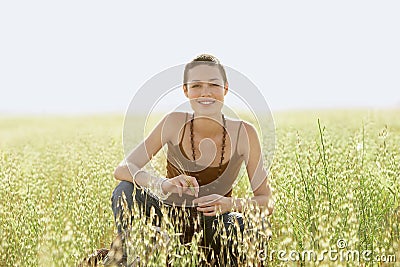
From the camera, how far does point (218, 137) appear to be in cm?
330

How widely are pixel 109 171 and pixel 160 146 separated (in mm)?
956

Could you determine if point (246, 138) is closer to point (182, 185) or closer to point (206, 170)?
point (206, 170)

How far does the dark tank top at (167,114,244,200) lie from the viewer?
3.19 metres

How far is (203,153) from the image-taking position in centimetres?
327

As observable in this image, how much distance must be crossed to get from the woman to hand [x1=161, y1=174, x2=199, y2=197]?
0.14 meters

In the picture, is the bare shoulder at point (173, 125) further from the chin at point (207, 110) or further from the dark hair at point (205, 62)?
the dark hair at point (205, 62)

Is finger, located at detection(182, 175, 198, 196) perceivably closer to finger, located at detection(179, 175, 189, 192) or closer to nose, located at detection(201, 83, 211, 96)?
finger, located at detection(179, 175, 189, 192)

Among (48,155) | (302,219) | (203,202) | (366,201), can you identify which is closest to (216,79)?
(203,202)

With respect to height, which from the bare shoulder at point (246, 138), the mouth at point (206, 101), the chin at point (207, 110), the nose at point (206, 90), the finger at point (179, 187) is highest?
the nose at point (206, 90)

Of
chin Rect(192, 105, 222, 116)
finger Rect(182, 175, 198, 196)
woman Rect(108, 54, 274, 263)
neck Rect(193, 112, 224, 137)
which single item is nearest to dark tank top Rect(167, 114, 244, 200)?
woman Rect(108, 54, 274, 263)

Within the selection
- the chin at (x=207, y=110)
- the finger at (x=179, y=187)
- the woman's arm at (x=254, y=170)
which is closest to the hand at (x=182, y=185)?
the finger at (x=179, y=187)

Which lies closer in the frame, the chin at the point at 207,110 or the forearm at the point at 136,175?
the forearm at the point at 136,175

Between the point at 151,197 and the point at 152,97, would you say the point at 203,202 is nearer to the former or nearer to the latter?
the point at 151,197

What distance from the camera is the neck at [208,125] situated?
10.5 feet
